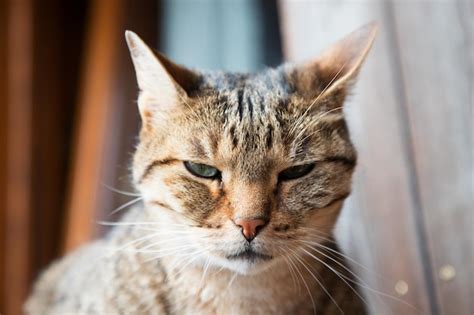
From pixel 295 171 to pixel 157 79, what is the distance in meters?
0.32

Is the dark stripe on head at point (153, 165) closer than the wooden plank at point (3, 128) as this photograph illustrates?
Yes

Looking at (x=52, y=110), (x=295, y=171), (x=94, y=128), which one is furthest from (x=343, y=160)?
(x=52, y=110)

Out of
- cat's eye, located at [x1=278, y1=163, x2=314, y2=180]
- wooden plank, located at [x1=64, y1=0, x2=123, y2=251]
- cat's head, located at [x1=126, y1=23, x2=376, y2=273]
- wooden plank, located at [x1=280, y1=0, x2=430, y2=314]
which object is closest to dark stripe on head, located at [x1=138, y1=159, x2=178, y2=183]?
cat's head, located at [x1=126, y1=23, x2=376, y2=273]

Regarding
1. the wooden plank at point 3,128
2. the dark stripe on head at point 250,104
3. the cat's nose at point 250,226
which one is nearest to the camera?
the cat's nose at point 250,226

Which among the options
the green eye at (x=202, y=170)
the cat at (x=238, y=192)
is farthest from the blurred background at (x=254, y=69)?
the green eye at (x=202, y=170)

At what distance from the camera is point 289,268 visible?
113cm

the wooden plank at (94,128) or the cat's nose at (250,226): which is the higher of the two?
the wooden plank at (94,128)

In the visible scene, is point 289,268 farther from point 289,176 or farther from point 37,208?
point 37,208

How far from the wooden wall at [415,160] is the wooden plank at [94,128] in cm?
87

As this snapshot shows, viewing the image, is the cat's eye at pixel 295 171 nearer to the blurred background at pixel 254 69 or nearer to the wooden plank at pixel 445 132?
the blurred background at pixel 254 69

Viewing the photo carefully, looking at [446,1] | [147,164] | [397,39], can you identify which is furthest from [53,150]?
[446,1]

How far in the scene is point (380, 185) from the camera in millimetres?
1536

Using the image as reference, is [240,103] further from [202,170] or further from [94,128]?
[94,128]

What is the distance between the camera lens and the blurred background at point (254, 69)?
4.54ft
